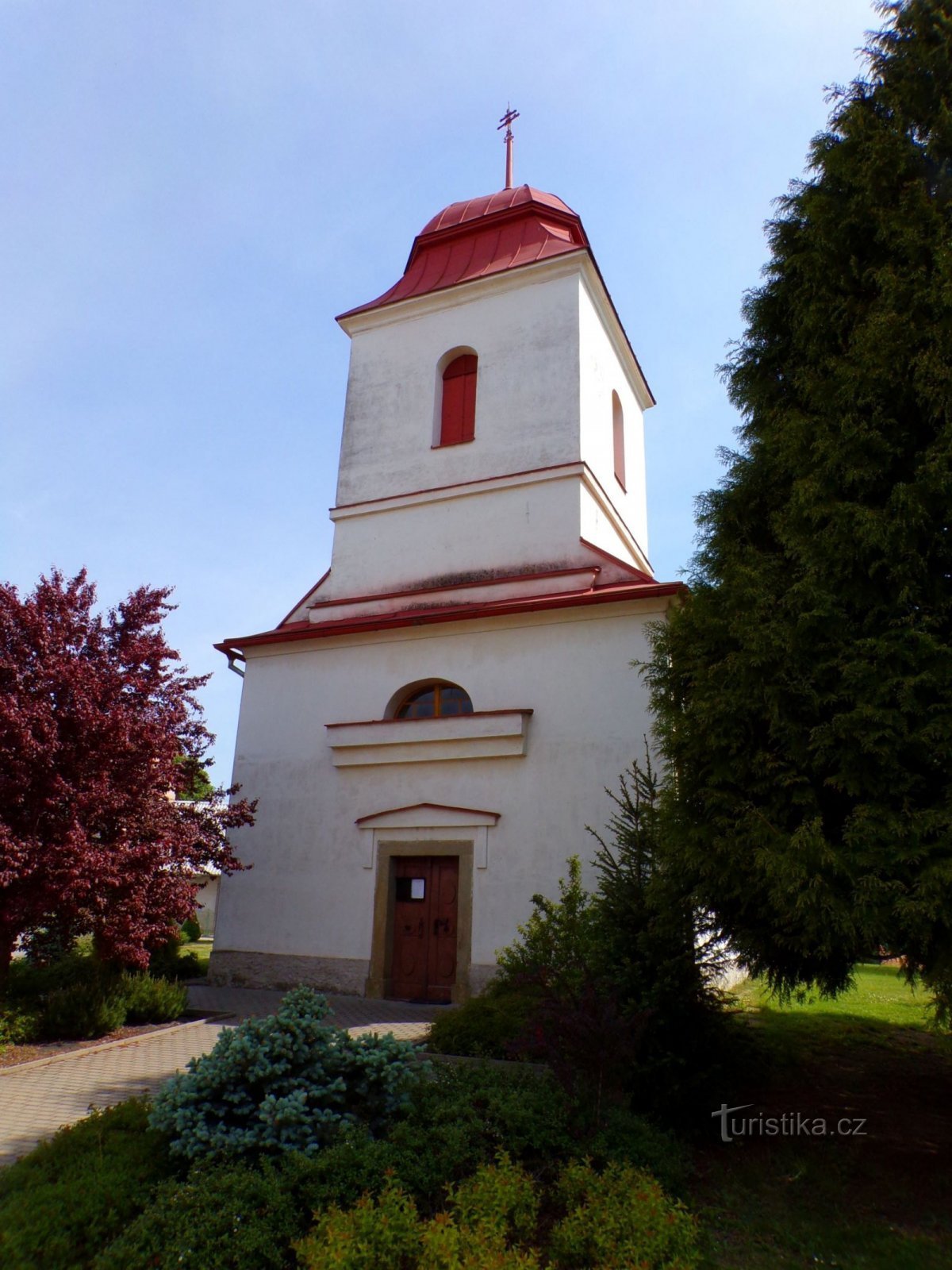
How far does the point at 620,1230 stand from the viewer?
443cm

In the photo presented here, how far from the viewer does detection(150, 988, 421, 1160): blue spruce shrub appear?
5.17 metres

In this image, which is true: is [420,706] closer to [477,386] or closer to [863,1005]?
[477,386]

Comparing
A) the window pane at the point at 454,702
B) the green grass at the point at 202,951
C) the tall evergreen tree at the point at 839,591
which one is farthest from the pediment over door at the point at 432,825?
the tall evergreen tree at the point at 839,591

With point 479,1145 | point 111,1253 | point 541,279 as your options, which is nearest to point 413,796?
point 479,1145

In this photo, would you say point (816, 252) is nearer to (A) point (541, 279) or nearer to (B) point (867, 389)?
(B) point (867, 389)

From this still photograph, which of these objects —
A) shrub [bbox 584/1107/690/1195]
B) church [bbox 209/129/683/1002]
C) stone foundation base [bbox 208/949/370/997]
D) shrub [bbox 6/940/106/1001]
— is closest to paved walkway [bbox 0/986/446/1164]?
stone foundation base [bbox 208/949/370/997]

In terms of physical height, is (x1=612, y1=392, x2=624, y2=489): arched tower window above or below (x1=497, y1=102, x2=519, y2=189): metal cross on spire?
below

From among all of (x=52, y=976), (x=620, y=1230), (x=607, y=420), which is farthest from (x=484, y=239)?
(x=620, y=1230)

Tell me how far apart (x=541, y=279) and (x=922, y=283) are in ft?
36.6

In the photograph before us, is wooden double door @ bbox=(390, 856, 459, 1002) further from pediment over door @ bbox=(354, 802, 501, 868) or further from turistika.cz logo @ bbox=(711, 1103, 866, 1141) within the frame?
turistika.cz logo @ bbox=(711, 1103, 866, 1141)

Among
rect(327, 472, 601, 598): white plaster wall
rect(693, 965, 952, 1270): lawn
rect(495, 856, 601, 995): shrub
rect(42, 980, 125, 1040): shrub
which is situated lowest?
rect(693, 965, 952, 1270): lawn

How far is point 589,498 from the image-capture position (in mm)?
15078

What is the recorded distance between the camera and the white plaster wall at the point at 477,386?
15555 mm

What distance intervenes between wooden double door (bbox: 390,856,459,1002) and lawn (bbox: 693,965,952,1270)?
15.6 ft
